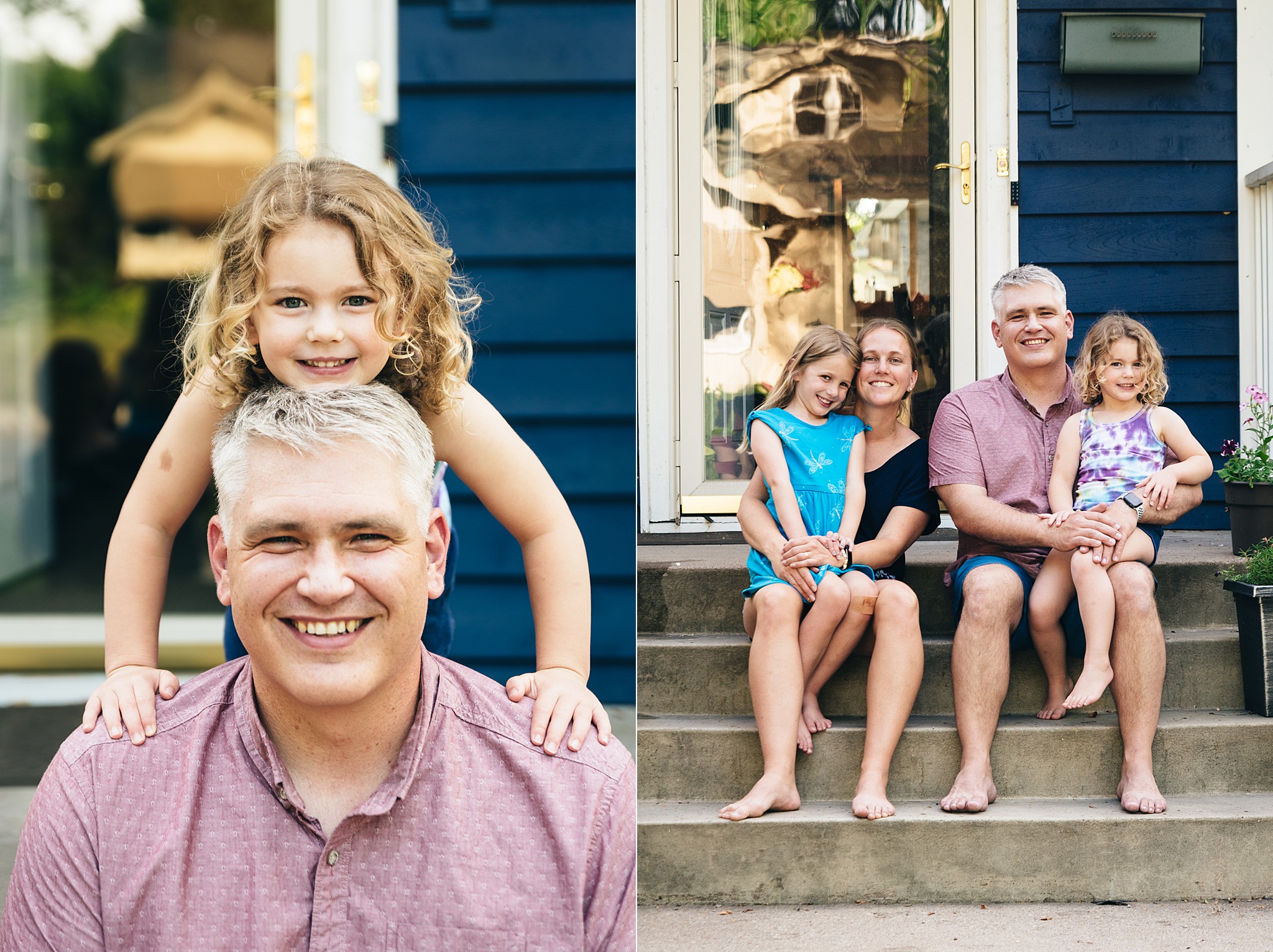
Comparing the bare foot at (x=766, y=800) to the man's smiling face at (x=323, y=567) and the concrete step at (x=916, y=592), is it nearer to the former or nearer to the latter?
the concrete step at (x=916, y=592)

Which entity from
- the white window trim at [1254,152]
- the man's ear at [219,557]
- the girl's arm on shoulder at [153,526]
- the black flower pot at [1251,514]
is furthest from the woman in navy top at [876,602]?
the white window trim at [1254,152]

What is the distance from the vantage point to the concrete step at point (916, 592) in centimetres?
312

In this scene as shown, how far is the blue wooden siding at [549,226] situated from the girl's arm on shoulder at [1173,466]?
147 cm

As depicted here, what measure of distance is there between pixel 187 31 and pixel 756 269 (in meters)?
2.28

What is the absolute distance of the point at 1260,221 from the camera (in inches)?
152

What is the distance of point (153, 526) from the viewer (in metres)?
1.43

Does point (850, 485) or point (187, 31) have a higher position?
point (187, 31)

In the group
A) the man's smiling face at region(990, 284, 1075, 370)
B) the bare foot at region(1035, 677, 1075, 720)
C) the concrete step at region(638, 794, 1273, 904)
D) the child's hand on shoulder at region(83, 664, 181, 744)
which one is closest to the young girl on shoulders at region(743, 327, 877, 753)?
the concrete step at region(638, 794, 1273, 904)

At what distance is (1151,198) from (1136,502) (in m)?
1.68

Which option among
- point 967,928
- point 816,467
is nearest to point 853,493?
point 816,467

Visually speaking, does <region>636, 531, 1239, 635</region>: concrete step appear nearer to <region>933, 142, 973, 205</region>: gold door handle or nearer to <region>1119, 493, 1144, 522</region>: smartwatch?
<region>1119, 493, 1144, 522</region>: smartwatch

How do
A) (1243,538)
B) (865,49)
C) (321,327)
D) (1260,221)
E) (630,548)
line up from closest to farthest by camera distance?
(321,327) < (630,548) < (1243,538) < (1260,221) < (865,49)

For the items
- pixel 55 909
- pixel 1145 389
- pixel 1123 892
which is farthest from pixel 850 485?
pixel 55 909

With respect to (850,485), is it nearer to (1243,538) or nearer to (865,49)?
(1243,538)
